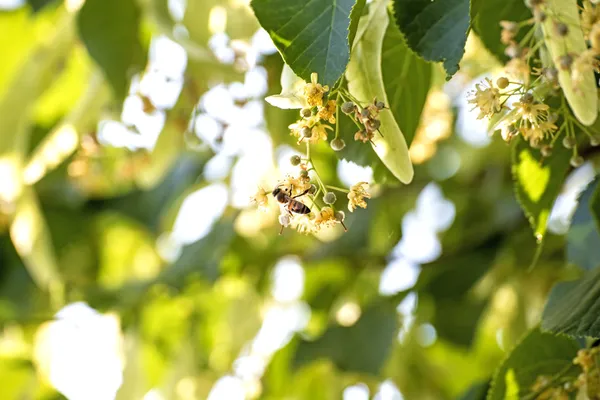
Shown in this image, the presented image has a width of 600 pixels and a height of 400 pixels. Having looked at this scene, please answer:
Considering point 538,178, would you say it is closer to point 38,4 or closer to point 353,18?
point 353,18

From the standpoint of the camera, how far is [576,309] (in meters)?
0.54

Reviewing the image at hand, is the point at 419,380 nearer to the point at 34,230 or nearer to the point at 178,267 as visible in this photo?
the point at 178,267

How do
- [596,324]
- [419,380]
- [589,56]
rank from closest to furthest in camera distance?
[589,56], [596,324], [419,380]

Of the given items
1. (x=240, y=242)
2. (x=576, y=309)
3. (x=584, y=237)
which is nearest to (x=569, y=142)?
(x=576, y=309)

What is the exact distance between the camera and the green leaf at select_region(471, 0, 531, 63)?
22.4 inches

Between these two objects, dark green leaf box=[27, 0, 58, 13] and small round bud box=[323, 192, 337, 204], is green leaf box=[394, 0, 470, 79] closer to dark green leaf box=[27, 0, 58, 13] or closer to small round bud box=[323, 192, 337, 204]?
small round bud box=[323, 192, 337, 204]

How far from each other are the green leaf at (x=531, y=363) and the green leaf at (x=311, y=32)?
295mm

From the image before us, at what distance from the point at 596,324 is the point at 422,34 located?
23cm

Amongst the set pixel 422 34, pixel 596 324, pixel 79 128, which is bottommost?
pixel 79 128

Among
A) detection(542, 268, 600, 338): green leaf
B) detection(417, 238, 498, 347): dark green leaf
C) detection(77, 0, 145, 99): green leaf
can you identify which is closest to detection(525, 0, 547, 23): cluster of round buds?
detection(542, 268, 600, 338): green leaf

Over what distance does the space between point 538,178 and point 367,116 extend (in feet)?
0.67

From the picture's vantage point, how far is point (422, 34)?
51cm

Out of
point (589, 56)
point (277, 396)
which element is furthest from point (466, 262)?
point (589, 56)

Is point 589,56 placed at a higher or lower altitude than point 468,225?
higher
